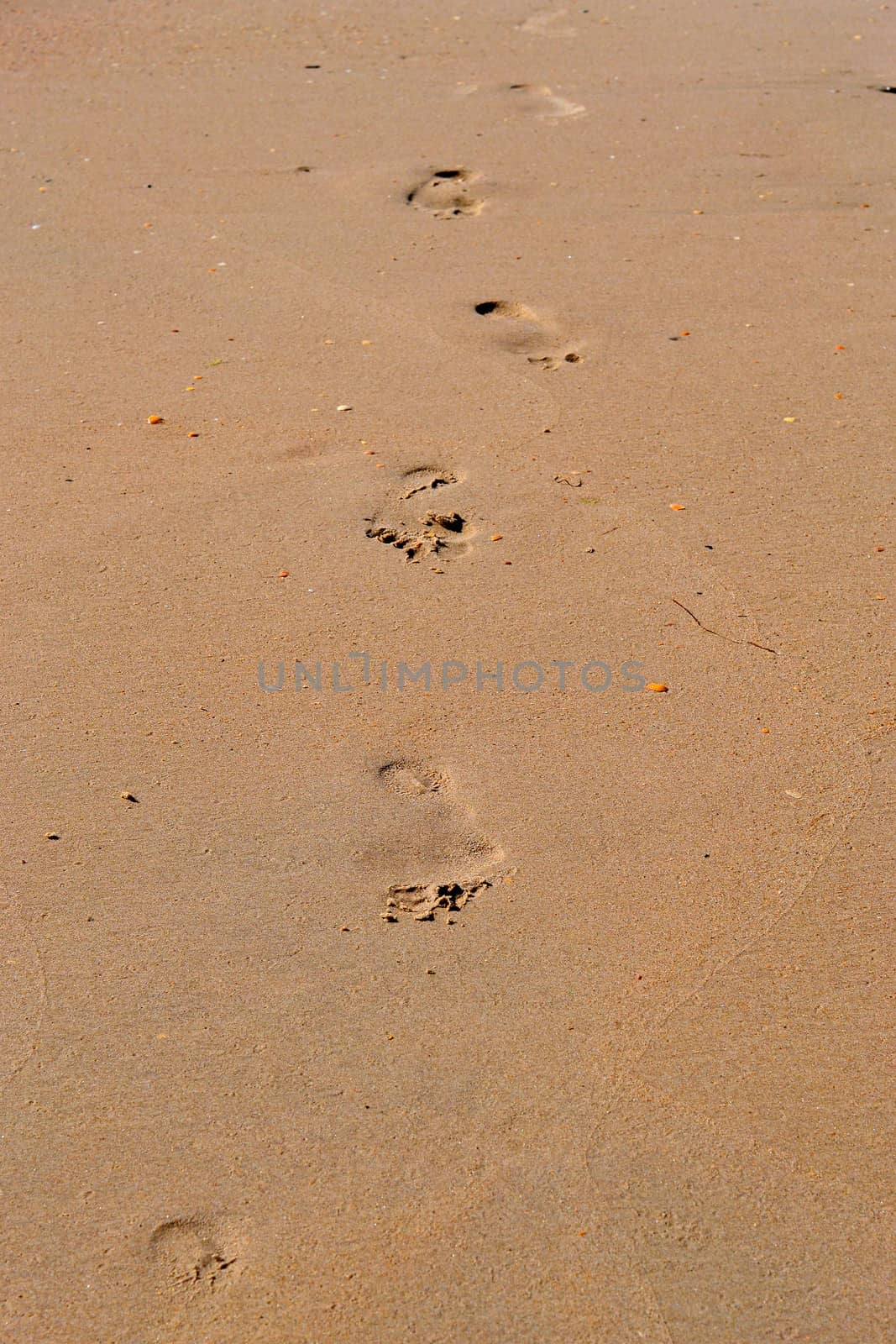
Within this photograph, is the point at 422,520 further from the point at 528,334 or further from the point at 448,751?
the point at 528,334

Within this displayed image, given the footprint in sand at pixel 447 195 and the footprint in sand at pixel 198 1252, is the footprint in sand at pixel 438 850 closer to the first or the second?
the footprint in sand at pixel 198 1252

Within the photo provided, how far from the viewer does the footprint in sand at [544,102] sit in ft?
20.4

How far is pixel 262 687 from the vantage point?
10.3ft

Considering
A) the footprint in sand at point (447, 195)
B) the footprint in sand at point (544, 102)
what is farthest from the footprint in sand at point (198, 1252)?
the footprint in sand at point (544, 102)

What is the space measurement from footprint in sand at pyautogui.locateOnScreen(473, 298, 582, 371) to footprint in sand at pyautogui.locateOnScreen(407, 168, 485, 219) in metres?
0.82

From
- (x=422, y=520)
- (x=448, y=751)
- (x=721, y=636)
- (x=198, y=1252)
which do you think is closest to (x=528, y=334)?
(x=422, y=520)

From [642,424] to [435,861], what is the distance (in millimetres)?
1843

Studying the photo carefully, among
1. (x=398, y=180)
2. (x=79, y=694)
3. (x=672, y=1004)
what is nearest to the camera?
(x=672, y=1004)

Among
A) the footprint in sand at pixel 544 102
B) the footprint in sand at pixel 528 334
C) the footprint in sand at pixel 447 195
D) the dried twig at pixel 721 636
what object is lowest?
the dried twig at pixel 721 636

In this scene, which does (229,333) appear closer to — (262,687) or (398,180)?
(398,180)

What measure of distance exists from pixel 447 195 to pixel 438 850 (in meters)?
3.55

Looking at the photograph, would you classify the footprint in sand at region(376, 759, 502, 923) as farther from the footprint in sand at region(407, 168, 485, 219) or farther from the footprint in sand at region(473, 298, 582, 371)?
the footprint in sand at region(407, 168, 485, 219)

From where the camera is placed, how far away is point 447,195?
215 inches

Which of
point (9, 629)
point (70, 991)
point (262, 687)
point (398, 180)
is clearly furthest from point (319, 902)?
point (398, 180)
